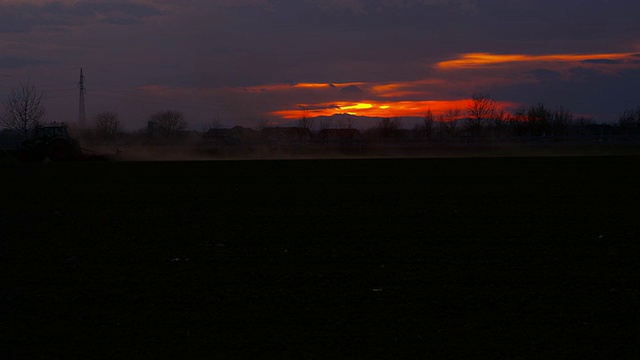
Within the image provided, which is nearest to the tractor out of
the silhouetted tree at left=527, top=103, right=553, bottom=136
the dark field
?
the dark field

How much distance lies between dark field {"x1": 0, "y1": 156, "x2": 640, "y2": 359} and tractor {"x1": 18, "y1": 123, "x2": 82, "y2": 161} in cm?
2379

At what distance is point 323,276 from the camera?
10.6m

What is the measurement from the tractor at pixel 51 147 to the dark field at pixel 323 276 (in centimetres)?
2379

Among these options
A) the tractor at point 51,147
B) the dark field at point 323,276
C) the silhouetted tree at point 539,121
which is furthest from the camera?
the silhouetted tree at point 539,121

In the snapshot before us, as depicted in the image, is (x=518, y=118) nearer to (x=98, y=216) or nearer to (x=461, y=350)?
(x=98, y=216)

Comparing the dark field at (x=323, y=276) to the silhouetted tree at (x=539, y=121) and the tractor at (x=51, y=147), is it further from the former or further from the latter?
the silhouetted tree at (x=539, y=121)

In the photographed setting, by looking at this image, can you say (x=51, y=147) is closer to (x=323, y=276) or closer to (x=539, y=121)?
(x=323, y=276)

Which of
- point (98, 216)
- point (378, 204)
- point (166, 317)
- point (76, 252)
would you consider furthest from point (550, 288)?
point (98, 216)

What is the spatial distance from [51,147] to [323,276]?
122 feet

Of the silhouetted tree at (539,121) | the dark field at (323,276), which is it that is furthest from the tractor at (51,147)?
the silhouetted tree at (539,121)

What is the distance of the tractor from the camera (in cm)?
4388

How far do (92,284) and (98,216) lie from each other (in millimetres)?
7509

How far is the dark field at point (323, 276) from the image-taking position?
779cm

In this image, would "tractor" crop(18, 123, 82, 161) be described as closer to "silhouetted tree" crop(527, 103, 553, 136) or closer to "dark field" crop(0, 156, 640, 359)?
"dark field" crop(0, 156, 640, 359)
